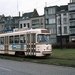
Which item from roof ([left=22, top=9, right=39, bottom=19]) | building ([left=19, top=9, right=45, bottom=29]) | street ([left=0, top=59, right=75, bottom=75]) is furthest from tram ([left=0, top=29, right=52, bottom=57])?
roof ([left=22, top=9, right=39, bottom=19])

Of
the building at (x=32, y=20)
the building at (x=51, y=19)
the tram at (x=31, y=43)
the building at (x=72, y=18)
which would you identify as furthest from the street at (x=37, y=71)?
the building at (x=32, y=20)

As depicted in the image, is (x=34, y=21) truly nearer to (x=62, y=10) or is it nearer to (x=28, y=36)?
(x=62, y=10)

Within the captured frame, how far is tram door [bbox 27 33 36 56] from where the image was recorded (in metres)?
26.9

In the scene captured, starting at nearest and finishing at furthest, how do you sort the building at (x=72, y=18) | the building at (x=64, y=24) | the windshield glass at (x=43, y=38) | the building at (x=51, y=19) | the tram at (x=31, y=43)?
the tram at (x=31, y=43) < the windshield glass at (x=43, y=38) < the building at (x=72, y=18) < the building at (x=64, y=24) < the building at (x=51, y=19)

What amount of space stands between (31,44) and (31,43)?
11 centimetres

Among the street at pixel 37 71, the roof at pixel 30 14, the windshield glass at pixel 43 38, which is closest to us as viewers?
the street at pixel 37 71

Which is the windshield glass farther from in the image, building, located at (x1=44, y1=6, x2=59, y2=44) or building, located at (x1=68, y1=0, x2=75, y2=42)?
building, located at (x1=44, y1=6, x2=59, y2=44)

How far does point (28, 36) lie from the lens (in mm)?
28062

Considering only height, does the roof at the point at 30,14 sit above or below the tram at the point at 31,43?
above

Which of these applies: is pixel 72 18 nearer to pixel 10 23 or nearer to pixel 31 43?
pixel 10 23

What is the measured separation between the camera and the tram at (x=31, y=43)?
26.7 m

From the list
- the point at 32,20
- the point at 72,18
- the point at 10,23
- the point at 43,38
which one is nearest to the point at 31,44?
the point at 43,38

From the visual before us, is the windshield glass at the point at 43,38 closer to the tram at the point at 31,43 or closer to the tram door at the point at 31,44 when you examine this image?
the tram at the point at 31,43

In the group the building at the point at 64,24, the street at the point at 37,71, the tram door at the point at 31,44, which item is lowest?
the street at the point at 37,71
